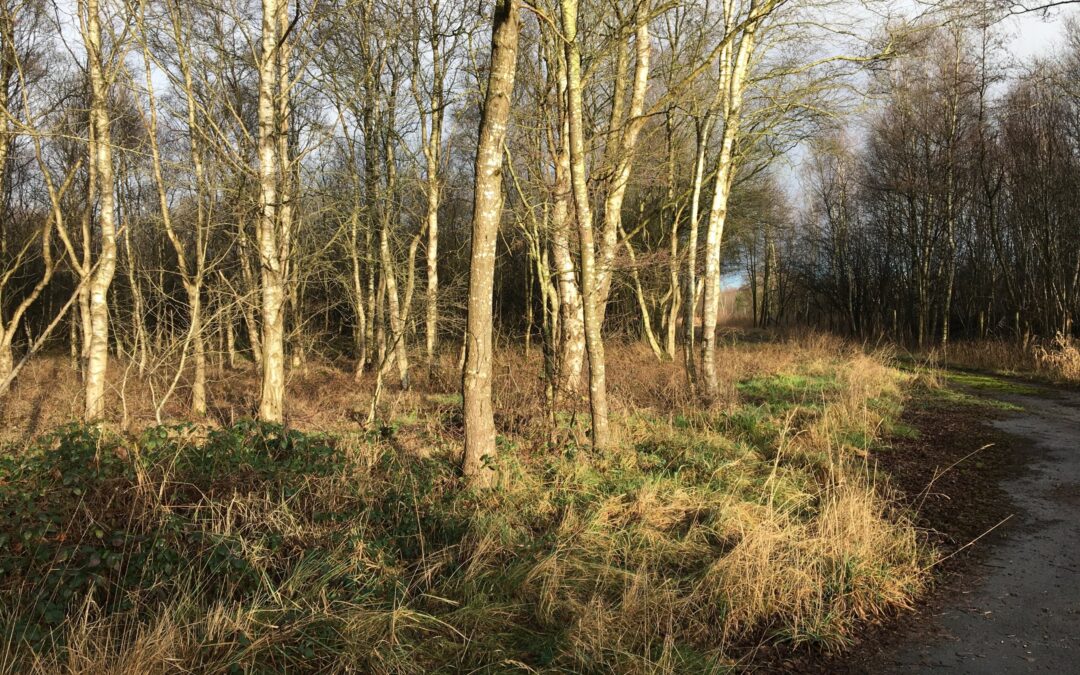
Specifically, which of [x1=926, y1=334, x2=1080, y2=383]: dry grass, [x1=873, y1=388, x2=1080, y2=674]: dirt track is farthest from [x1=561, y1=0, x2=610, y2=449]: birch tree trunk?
[x1=926, y1=334, x2=1080, y2=383]: dry grass

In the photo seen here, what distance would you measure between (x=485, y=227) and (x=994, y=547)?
5.11 metres

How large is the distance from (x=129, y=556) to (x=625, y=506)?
3730 mm

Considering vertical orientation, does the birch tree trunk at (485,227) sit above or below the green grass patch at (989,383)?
above

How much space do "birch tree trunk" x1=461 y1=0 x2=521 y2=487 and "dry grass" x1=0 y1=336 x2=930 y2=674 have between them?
47 cm

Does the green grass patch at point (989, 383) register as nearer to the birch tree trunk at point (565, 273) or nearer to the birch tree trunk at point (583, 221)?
the birch tree trunk at point (565, 273)

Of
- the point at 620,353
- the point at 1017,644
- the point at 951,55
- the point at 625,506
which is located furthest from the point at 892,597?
the point at 951,55

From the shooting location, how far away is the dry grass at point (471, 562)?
325cm

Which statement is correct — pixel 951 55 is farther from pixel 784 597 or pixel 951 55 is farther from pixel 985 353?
pixel 784 597

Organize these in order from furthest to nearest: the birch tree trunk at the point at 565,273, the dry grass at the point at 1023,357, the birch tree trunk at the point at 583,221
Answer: the dry grass at the point at 1023,357, the birch tree trunk at the point at 565,273, the birch tree trunk at the point at 583,221

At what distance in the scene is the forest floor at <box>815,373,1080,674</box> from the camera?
3.54m

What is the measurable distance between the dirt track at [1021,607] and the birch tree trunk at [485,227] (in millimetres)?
3601

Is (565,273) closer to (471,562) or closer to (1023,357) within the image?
(471,562)

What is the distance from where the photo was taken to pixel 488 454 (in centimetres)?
586

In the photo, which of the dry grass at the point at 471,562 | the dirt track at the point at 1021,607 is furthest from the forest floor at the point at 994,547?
the dry grass at the point at 471,562
